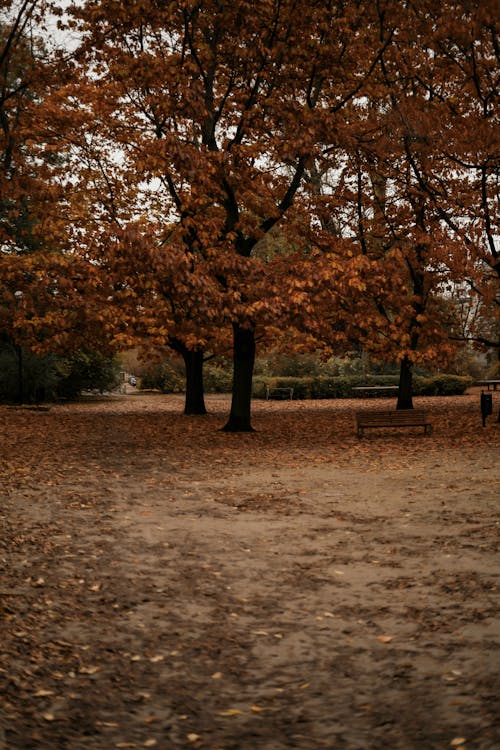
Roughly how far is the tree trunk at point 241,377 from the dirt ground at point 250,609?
22.9 feet

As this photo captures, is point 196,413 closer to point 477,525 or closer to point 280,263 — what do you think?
point 280,263

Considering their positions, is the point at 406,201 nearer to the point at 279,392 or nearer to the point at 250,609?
the point at 279,392

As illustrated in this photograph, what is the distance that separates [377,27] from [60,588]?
16.2 m

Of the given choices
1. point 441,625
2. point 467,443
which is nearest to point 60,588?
point 441,625

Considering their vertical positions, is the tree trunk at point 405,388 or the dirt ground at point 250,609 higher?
the tree trunk at point 405,388

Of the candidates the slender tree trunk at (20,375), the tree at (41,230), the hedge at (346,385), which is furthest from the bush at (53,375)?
the hedge at (346,385)

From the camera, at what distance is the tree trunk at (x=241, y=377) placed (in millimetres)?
20031

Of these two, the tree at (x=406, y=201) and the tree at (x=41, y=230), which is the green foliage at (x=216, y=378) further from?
the tree at (x=406, y=201)

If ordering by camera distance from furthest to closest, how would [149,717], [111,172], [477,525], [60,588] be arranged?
[111,172] < [477,525] < [60,588] < [149,717]

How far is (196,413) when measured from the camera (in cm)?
2678

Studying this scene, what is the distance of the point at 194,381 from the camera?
27.2 metres

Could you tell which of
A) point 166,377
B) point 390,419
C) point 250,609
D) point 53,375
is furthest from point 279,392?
point 250,609

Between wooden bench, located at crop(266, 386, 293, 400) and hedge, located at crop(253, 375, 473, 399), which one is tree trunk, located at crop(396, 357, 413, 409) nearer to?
hedge, located at crop(253, 375, 473, 399)

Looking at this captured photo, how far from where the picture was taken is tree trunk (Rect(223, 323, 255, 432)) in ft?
65.7
